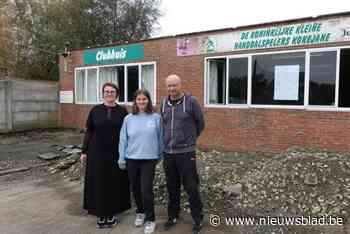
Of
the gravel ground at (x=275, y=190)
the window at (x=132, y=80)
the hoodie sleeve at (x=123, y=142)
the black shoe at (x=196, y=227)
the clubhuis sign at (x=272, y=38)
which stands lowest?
the black shoe at (x=196, y=227)

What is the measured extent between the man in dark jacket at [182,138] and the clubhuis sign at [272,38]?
4536 millimetres

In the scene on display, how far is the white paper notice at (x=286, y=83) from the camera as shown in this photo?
745cm

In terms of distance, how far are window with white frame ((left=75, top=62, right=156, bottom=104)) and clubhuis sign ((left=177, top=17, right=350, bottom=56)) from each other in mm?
1623

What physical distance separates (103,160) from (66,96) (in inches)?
398

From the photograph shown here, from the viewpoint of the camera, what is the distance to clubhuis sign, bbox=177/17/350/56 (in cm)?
686

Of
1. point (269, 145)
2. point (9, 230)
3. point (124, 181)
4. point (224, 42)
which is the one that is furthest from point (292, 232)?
point (224, 42)

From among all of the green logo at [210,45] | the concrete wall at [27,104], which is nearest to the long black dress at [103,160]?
the green logo at [210,45]

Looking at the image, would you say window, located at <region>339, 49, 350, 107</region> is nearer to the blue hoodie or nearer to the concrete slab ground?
the concrete slab ground

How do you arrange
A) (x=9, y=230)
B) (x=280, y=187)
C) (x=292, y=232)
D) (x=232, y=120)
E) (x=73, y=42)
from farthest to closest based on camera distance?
1. (x=73, y=42)
2. (x=232, y=120)
3. (x=280, y=187)
4. (x=9, y=230)
5. (x=292, y=232)

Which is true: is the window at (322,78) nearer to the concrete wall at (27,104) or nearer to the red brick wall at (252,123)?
the red brick wall at (252,123)

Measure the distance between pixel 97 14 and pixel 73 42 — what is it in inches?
100

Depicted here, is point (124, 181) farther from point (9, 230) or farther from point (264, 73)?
point (264, 73)

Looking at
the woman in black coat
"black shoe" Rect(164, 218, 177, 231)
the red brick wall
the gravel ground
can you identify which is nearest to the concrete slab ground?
"black shoe" Rect(164, 218, 177, 231)

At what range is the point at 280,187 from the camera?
4.80 meters
